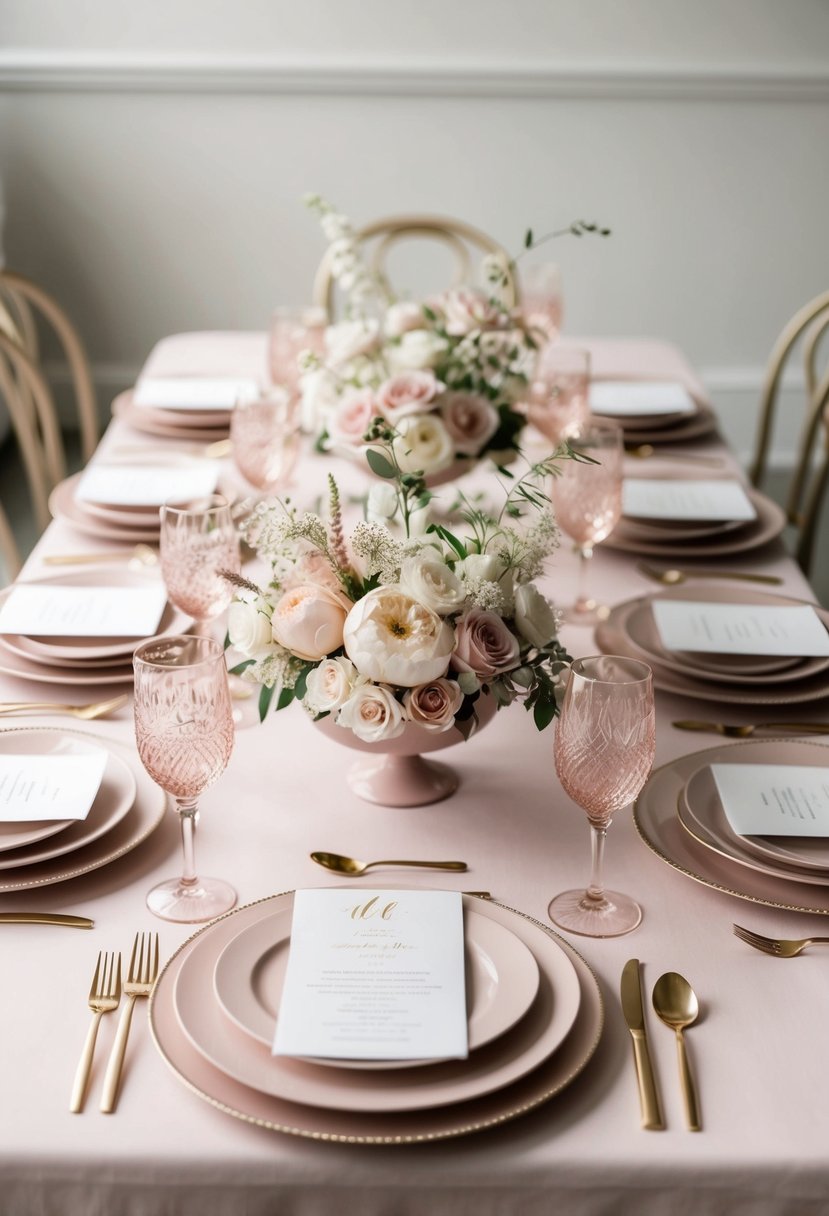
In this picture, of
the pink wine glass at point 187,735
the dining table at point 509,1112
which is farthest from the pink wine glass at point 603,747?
the pink wine glass at point 187,735

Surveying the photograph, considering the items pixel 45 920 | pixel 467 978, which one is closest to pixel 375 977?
pixel 467 978

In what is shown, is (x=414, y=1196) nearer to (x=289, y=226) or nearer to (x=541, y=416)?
(x=541, y=416)

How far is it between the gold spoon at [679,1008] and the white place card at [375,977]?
0.15m

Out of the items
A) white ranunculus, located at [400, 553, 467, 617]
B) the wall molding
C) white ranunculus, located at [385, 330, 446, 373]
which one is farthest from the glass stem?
the wall molding

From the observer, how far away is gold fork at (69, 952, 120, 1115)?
87 centimetres

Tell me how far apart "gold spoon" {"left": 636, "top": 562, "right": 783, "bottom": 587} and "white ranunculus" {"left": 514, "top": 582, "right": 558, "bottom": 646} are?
0.68m

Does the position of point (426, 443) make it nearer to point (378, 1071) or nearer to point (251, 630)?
point (251, 630)

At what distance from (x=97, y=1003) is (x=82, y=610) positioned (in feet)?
2.36

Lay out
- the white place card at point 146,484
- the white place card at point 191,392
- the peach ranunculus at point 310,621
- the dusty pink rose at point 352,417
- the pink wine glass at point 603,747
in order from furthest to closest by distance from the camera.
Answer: the white place card at point 191,392 → the white place card at point 146,484 → the dusty pink rose at point 352,417 → the peach ranunculus at point 310,621 → the pink wine glass at point 603,747

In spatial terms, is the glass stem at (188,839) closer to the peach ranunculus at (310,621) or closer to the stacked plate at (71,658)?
the peach ranunculus at (310,621)

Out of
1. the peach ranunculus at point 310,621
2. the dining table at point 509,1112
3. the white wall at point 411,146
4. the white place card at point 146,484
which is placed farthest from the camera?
the white wall at point 411,146

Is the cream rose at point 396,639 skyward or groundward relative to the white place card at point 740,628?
skyward

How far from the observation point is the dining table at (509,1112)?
2.70 ft

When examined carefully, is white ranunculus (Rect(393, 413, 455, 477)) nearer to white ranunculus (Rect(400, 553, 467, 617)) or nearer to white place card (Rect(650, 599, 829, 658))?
white place card (Rect(650, 599, 829, 658))
